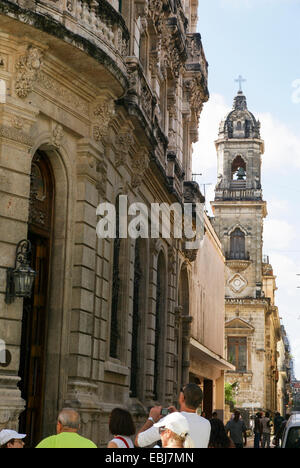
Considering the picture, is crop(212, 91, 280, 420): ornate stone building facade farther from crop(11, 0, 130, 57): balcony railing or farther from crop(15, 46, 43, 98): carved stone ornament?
crop(15, 46, 43, 98): carved stone ornament

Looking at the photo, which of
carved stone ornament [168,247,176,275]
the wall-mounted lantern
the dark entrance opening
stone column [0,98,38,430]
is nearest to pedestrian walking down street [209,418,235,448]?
stone column [0,98,38,430]

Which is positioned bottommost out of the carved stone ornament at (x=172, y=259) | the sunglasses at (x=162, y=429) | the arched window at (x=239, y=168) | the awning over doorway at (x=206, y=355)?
the sunglasses at (x=162, y=429)

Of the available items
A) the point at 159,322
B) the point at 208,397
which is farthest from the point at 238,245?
the point at 159,322

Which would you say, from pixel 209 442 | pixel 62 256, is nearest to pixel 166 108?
pixel 62 256

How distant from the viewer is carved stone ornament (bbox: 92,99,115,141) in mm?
13406

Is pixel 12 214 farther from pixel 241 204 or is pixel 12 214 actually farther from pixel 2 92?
pixel 241 204

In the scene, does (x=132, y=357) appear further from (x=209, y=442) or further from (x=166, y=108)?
(x=209, y=442)

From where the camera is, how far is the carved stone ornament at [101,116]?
1341cm

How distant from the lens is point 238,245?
69812mm

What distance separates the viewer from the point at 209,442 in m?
6.60

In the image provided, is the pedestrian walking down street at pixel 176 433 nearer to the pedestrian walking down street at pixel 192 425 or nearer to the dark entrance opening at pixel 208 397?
the pedestrian walking down street at pixel 192 425

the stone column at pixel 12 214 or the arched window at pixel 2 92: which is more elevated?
the arched window at pixel 2 92

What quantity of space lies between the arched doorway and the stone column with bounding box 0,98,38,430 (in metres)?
1.14

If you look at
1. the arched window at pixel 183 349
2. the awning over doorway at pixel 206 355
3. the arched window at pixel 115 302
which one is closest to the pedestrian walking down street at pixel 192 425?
the arched window at pixel 115 302
